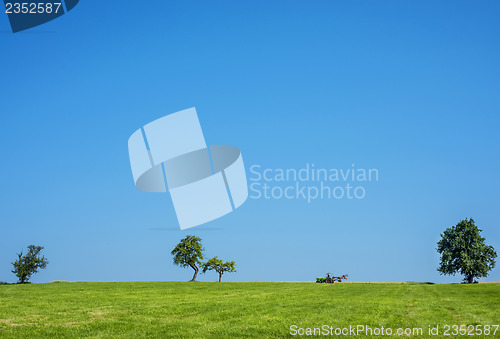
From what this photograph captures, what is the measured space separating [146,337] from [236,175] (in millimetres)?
20939

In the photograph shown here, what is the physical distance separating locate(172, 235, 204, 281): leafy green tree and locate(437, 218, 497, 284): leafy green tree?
52.4 meters

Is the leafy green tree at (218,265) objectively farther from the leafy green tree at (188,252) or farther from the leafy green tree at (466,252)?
the leafy green tree at (466,252)

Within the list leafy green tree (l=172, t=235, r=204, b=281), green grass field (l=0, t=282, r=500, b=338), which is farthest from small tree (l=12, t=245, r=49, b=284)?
green grass field (l=0, t=282, r=500, b=338)

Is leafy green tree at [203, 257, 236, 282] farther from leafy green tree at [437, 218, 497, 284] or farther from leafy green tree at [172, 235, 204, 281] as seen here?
leafy green tree at [437, 218, 497, 284]

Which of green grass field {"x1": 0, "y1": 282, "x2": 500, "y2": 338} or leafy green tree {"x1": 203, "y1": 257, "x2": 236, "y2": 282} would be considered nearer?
green grass field {"x1": 0, "y1": 282, "x2": 500, "y2": 338}

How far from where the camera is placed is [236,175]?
41469mm

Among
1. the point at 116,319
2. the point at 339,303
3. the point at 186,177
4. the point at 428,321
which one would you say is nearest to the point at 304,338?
the point at 428,321

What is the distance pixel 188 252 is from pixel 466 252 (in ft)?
193

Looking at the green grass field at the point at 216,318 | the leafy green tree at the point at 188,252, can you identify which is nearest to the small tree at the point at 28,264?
the leafy green tree at the point at 188,252

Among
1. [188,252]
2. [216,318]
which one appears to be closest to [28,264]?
[188,252]

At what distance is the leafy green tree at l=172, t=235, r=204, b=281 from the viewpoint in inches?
4021

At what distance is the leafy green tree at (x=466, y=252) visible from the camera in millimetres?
96500

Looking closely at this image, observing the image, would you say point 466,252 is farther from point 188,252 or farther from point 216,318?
point 216,318

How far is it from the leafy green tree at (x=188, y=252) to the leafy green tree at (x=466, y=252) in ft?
172
